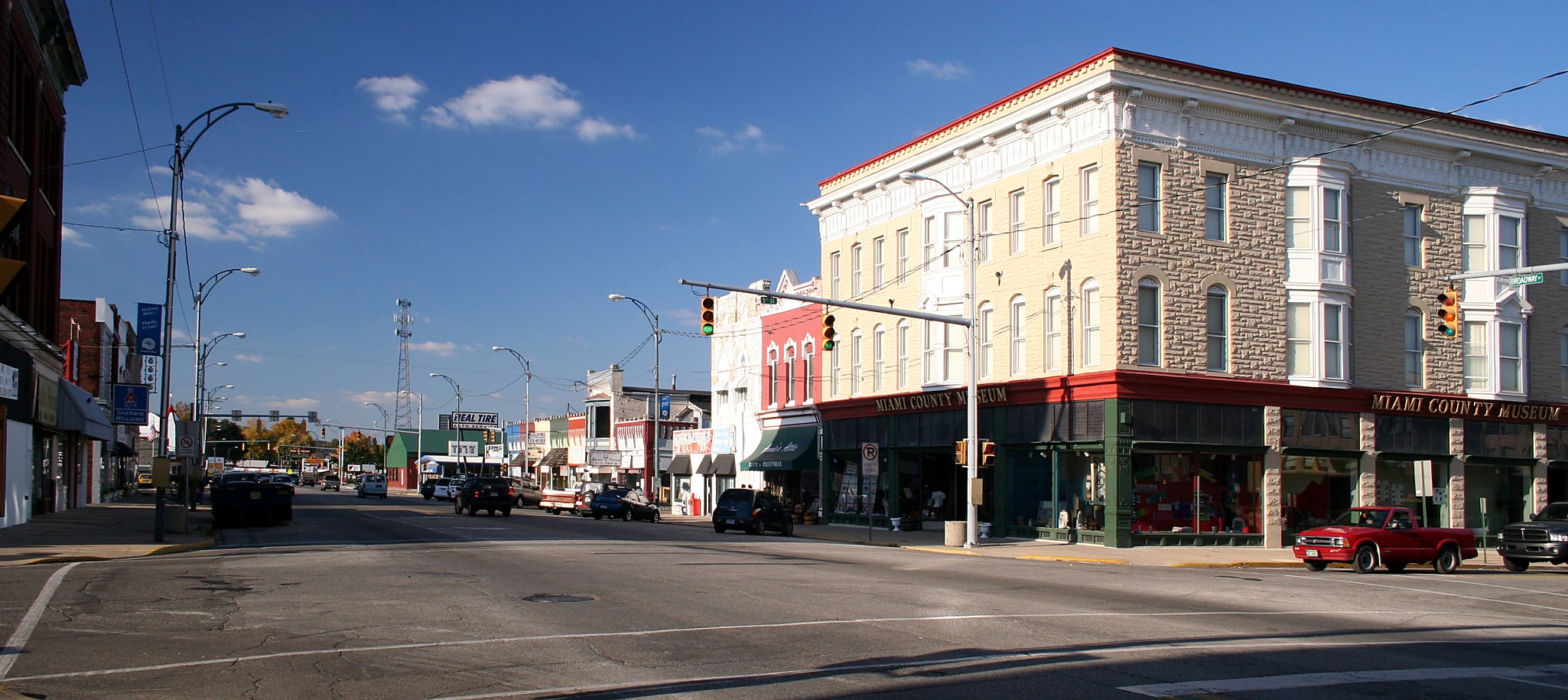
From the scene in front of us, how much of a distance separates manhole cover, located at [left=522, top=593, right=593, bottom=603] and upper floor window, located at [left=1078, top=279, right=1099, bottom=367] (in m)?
20.9

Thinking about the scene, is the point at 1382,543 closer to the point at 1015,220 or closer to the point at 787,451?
the point at 1015,220

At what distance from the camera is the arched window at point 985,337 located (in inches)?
1485

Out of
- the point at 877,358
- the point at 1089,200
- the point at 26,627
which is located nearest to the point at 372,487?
the point at 877,358

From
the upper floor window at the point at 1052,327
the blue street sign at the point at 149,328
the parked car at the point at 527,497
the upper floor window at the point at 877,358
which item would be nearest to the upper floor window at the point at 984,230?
the upper floor window at the point at 1052,327

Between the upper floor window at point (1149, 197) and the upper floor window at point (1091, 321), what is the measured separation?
6.92 feet

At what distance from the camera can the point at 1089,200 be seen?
3369 cm

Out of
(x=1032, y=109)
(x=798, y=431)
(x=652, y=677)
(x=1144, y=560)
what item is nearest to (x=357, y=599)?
(x=652, y=677)

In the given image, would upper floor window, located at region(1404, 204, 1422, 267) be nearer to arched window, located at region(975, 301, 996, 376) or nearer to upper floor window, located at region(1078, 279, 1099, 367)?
upper floor window, located at region(1078, 279, 1099, 367)

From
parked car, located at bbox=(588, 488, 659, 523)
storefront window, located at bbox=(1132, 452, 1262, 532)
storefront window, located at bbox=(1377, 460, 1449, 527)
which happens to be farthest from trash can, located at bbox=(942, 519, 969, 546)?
parked car, located at bbox=(588, 488, 659, 523)

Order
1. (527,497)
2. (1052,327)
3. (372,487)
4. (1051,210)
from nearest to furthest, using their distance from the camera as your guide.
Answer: (1052,327), (1051,210), (527,497), (372,487)

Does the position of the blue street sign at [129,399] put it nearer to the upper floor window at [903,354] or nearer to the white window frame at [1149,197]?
the upper floor window at [903,354]

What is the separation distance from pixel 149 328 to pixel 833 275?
106ft

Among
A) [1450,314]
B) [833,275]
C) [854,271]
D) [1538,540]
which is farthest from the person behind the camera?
[833,275]

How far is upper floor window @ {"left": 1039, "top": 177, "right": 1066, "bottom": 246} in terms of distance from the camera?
114 feet
